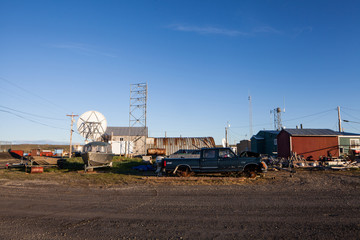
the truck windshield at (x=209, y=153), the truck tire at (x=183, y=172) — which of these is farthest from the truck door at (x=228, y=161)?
the truck tire at (x=183, y=172)

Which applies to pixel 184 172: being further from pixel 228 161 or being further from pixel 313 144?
pixel 313 144

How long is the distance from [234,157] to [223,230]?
9684 mm

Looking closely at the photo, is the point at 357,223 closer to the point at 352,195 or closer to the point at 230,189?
the point at 352,195

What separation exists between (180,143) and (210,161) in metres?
27.0

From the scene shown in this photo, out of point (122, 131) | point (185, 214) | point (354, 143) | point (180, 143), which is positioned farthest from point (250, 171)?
point (122, 131)

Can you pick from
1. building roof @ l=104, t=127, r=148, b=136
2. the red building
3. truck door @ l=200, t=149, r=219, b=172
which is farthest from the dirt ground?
building roof @ l=104, t=127, r=148, b=136

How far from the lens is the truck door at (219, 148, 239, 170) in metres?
15.0

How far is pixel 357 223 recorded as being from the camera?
19.7 feet

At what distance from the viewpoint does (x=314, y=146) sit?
27.0 meters

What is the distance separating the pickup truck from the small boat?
777 centimetres

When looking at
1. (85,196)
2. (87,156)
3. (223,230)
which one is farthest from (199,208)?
(87,156)

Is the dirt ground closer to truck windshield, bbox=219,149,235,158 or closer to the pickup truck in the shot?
the pickup truck

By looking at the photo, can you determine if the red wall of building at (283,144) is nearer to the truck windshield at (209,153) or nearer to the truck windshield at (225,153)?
the truck windshield at (225,153)

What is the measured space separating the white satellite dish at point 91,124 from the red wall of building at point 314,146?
24.2 metres
